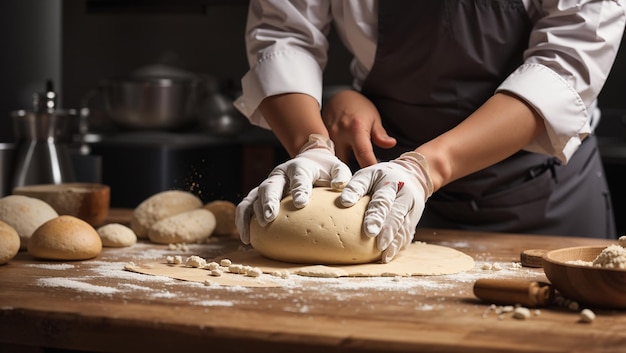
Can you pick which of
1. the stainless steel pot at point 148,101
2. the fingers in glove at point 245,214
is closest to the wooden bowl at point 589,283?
the fingers in glove at point 245,214

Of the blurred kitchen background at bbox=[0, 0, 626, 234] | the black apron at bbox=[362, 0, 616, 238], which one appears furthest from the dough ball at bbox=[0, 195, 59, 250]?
the blurred kitchen background at bbox=[0, 0, 626, 234]

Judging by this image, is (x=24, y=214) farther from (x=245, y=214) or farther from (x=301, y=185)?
(x=301, y=185)

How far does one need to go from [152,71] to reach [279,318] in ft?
9.29

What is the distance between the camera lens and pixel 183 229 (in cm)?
159

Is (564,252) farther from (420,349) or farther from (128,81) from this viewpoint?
(128,81)

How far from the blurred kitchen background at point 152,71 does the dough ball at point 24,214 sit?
1067 millimetres

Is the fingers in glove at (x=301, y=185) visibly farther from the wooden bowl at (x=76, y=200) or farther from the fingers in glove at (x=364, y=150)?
the wooden bowl at (x=76, y=200)

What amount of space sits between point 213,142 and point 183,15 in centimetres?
104

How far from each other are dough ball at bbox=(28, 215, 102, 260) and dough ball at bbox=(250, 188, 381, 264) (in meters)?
0.28

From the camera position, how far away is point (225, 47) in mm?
4164

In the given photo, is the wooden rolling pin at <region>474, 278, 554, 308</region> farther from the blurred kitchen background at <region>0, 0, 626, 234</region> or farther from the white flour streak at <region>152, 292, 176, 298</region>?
the blurred kitchen background at <region>0, 0, 626, 234</region>

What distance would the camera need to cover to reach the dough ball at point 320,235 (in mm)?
1324

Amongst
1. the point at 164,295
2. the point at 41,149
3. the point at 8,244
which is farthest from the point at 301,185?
the point at 41,149

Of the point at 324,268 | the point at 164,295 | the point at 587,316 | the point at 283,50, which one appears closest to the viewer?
the point at 587,316
